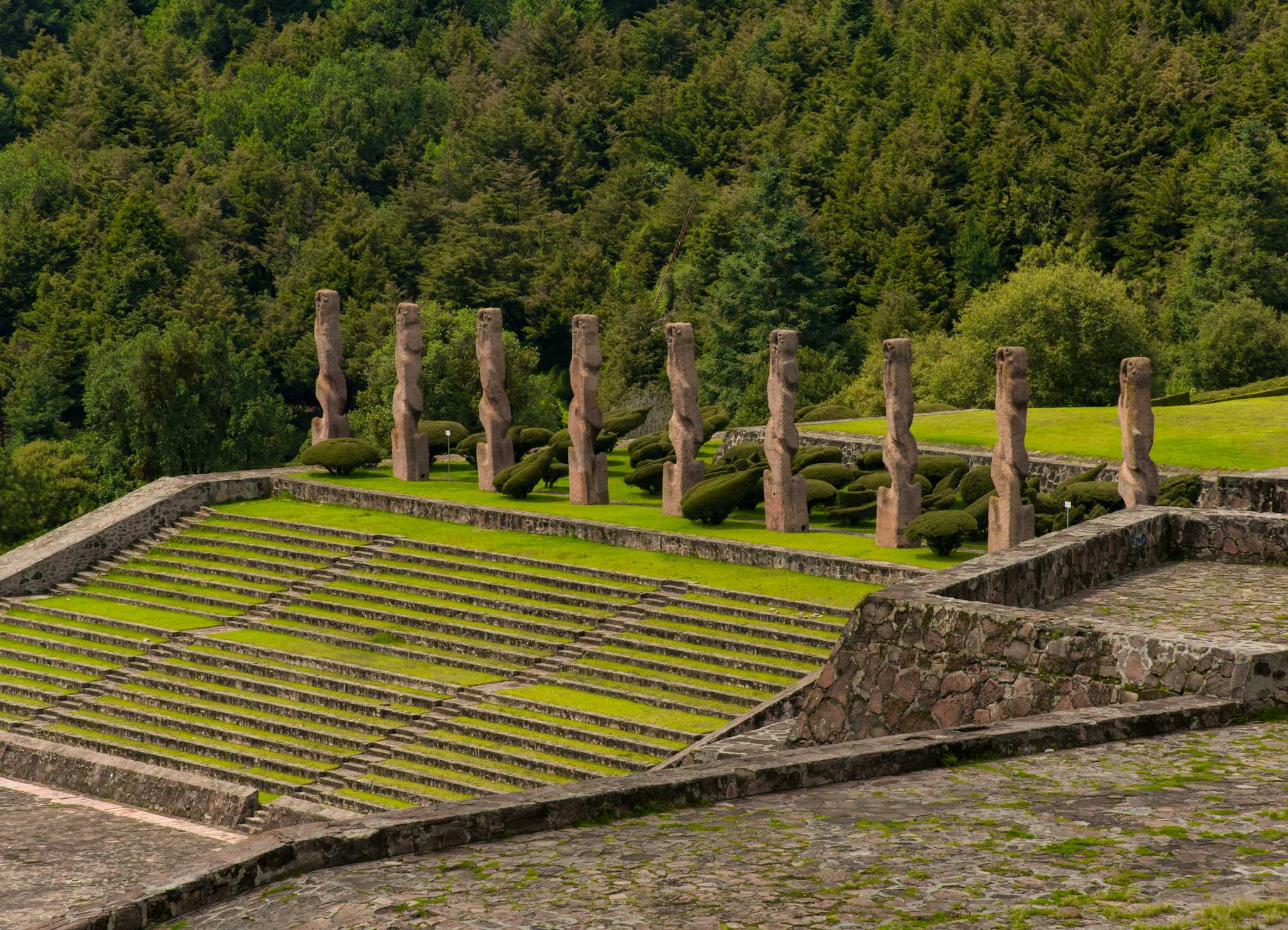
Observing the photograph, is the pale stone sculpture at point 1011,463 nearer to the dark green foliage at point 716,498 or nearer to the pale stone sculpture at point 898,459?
the pale stone sculpture at point 898,459

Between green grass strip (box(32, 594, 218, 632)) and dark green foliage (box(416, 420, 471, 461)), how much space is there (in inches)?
337

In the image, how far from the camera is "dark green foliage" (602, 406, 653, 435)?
39.3 meters

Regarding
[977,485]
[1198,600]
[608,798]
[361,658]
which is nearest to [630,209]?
[977,485]

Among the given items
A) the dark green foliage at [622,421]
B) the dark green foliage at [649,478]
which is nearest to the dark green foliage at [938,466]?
the dark green foliage at [649,478]

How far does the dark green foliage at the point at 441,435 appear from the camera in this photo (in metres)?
40.5

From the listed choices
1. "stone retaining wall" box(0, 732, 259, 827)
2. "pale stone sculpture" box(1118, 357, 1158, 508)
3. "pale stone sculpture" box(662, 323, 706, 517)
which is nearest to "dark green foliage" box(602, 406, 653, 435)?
"pale stone sculpture" box(662, 323, 706, 517)

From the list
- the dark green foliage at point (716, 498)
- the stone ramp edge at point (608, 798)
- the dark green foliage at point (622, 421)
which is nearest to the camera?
the stone ramp edge at point (608, 798)

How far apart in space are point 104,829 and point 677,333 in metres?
14.1

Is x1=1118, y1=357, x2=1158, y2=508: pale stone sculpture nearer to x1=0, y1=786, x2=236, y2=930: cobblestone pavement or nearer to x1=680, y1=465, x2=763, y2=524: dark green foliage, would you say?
x1=680, y1=465, x2=763, y2=524: dark green foliage

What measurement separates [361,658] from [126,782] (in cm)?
442

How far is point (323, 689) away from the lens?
27047mm

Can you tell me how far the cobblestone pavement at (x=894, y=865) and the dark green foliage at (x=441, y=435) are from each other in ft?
93.7

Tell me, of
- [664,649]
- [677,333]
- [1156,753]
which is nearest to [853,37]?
[677,333]

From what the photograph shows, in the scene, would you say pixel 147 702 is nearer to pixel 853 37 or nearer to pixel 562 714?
pixel 562 714
